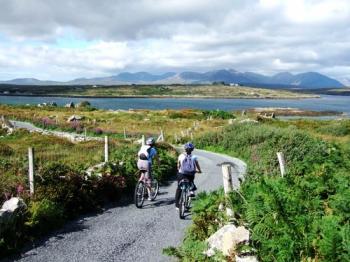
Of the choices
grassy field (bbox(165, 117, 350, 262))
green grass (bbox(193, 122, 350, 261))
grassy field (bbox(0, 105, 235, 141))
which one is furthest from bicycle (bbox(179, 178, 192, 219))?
grassy field (bbox(0, 105, 235, 141))

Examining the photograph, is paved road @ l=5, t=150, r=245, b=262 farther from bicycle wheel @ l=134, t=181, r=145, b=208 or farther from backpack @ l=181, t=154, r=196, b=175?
backpack @ l=181, t=154, r=196, b=175

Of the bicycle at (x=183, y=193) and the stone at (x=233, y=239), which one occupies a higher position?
the stone at (x=233, y=239)

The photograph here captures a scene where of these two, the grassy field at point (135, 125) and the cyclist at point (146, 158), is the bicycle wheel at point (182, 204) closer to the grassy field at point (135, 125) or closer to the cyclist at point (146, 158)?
the cyclist at point (146, 158)

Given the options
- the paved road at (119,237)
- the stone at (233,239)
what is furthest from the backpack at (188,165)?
the stone at (233,239)

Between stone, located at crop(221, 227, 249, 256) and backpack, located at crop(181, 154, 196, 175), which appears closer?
stone, located at crop(221, 227, 249, 256)

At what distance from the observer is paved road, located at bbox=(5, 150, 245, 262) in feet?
35.6

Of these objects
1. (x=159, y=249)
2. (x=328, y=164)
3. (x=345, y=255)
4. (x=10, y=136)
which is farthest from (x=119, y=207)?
(x=10, y=136)

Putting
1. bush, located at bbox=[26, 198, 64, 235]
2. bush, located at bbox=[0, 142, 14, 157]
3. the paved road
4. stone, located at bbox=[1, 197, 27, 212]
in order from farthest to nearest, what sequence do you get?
bush, located at bbox=[0, 142, 14, 157] → bush, located at bbox=[26, 198, 64, 235] → stone, located at bbox=[1, 197, 27, 212] → the paved road

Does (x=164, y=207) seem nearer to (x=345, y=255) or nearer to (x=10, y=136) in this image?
(x=345, y=255)

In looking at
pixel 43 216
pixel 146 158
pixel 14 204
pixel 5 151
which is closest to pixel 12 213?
pixel 14 204

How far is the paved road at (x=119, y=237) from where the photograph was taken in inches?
427

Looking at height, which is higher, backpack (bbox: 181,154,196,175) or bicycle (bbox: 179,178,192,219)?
backpack (bbox: 181,154,196,175)

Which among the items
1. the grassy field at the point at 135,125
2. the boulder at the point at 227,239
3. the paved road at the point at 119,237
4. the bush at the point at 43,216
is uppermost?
the boulder at the point at 227,239

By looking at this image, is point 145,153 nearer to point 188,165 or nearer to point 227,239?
point 188,165
